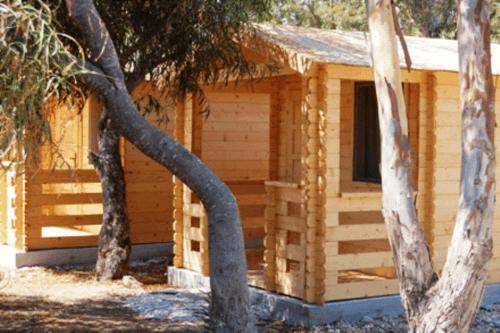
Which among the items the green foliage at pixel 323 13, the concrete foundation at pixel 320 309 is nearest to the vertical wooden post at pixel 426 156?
the concrete foundation at pixel 320 309

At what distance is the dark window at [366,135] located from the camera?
34.9 ft

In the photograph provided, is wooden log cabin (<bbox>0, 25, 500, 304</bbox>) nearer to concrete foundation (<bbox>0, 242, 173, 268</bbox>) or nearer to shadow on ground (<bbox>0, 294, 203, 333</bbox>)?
concrete foundation (<bbox>0, 242, 173, 268</bbox>)

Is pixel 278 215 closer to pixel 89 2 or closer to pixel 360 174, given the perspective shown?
pixel 360 174

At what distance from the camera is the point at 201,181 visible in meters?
7.04

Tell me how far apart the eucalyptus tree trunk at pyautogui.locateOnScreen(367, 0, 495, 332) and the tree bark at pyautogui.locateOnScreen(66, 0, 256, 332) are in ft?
4.60

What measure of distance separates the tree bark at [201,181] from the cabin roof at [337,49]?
188 cm

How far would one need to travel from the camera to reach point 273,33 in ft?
30.8

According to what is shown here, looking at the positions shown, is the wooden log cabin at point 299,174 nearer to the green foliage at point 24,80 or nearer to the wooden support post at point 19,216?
the wooden support post at point 19,216

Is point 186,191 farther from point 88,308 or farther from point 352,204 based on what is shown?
point 352,204

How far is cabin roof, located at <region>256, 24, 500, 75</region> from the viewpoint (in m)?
8.34

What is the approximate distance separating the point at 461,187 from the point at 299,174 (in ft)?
15.6

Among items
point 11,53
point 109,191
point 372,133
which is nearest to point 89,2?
point 11,53

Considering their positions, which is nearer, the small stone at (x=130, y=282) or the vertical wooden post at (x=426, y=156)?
the vertical wooden post at (x=426, y=156)

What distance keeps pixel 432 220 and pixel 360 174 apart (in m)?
1.81
